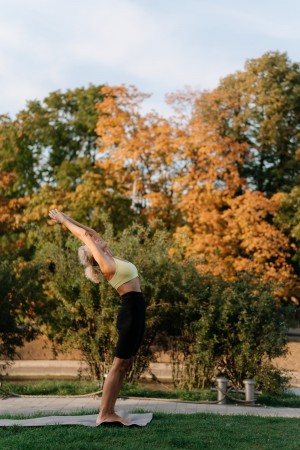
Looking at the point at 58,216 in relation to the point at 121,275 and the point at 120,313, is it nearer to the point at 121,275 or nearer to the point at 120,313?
the point at 121,275

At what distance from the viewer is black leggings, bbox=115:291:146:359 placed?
6875 millimetres

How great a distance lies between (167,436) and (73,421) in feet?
3.98

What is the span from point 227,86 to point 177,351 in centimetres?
2139

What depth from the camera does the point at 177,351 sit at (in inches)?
486

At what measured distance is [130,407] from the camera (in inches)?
363

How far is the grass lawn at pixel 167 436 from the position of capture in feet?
19.8

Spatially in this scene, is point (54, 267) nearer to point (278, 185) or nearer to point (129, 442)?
point (129, 442)

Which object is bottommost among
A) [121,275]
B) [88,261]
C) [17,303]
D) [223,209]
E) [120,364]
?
[120,364]

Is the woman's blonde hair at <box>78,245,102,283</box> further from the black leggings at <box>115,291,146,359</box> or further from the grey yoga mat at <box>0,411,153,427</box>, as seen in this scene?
the grey yoga mat at <box>0,411,153,427</box>

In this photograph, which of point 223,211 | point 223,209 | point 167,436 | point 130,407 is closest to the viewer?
point 167,436

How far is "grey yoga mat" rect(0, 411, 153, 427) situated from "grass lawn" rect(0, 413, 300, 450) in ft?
0.39

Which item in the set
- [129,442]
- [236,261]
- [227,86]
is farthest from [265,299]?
[227,86]

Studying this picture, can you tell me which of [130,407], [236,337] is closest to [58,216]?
[130,407]

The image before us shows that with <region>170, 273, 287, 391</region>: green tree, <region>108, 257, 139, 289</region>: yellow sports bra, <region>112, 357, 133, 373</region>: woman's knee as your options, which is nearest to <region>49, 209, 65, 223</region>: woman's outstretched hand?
<region>108, 257, 139, 289</region>: yellow sports bra
